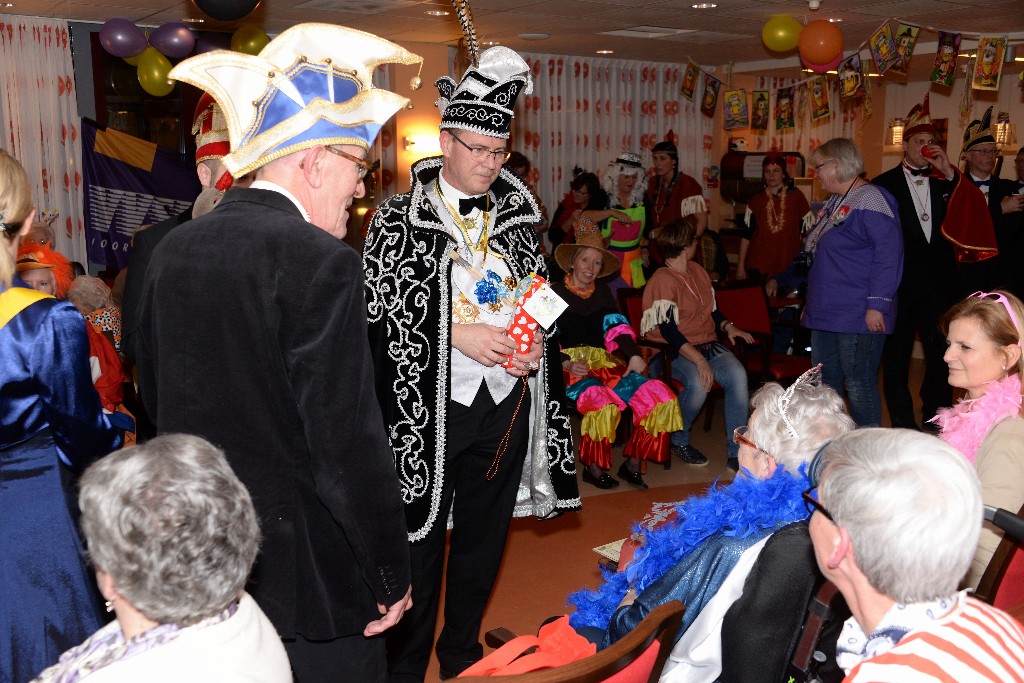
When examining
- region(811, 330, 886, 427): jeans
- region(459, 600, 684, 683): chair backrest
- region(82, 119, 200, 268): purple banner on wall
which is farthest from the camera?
region(82, 119, 200, 268): purple banner on wall

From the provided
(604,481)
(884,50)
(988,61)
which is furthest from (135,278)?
(988,61)

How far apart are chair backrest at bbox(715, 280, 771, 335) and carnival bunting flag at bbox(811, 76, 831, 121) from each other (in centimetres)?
298

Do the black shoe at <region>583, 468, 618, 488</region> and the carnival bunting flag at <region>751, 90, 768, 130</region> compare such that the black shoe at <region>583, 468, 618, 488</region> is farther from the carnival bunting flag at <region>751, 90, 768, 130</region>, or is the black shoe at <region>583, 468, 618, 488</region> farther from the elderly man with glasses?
the carnival bunting flag at <region>751, 90, 768, 130</region>

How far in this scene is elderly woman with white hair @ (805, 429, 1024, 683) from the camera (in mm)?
1236

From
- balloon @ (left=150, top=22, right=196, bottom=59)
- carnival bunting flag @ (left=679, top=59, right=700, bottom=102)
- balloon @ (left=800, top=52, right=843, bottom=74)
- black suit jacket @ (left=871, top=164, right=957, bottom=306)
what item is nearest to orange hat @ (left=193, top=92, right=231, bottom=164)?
black suit jacket @ (left=871, top=164, right=957, bottom=306)

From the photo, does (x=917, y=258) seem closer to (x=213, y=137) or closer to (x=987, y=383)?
(x=987, y=383)

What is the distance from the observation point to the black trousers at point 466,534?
2.75 metres

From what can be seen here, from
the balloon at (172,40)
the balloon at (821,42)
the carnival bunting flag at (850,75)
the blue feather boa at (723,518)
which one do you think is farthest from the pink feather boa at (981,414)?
the balloon at (172,40)

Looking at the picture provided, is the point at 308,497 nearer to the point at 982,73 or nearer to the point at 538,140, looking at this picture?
the point at 982,73

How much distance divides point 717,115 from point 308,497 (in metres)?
10.7

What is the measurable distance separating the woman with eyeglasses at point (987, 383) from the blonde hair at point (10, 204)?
2.30 metres

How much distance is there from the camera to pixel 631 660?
5.05 feet

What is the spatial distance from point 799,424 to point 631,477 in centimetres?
308

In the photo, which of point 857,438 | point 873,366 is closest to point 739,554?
point 857,438
